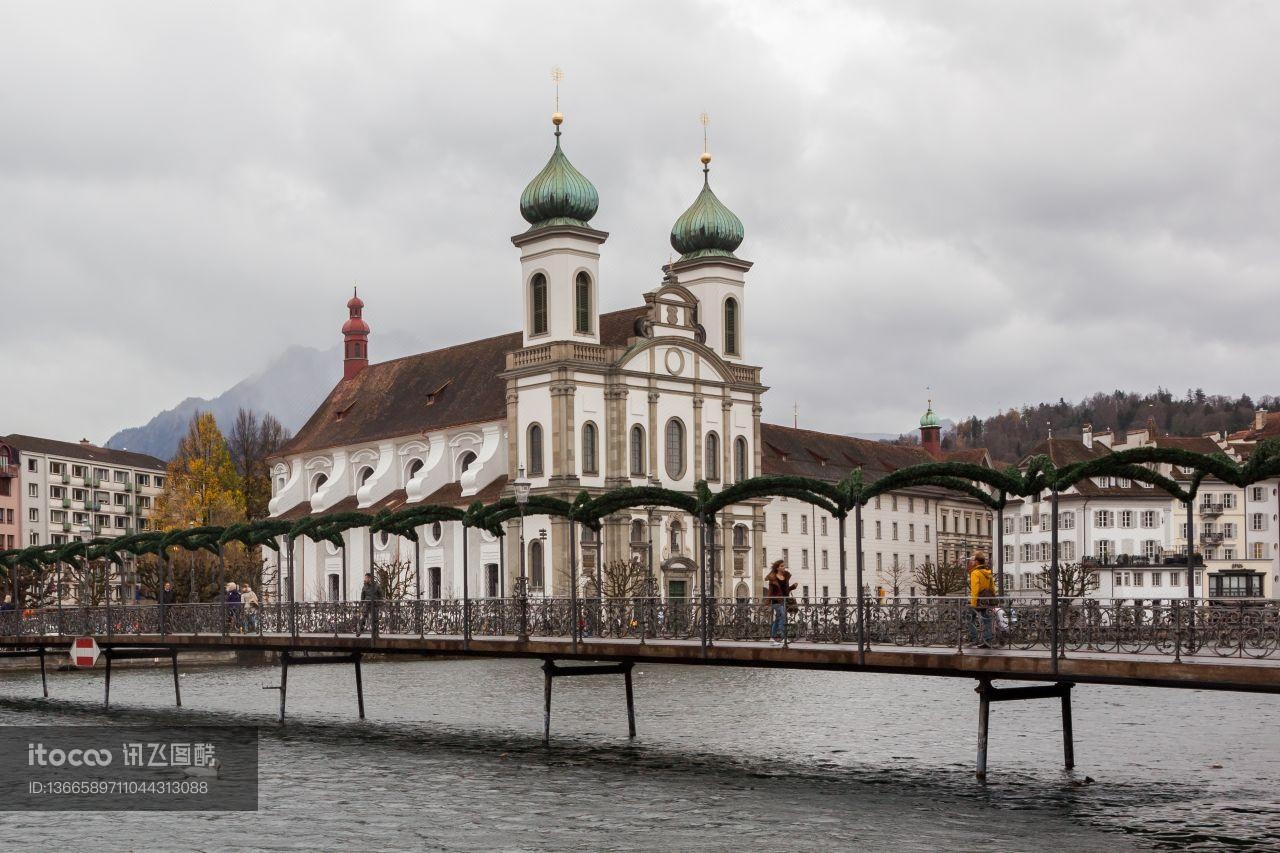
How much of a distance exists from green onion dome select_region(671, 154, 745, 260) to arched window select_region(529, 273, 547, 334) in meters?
10.7

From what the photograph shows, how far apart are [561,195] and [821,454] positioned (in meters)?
37.0

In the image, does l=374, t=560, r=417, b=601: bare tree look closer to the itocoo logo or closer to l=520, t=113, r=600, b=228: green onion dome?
l=520, t=113, r=600, b=228: green onion dome

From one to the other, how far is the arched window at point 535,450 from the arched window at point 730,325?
13.8 m

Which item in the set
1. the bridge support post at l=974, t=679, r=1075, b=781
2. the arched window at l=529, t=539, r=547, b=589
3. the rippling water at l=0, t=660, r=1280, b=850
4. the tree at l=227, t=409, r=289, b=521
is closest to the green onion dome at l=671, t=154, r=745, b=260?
the arched window at l=529, t=539, r=547, b=589

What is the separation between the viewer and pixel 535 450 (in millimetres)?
88688

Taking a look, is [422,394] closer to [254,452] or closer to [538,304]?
[538,304]

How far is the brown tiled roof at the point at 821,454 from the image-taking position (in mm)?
114188

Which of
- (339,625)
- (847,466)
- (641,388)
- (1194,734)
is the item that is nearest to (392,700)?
(339,625)

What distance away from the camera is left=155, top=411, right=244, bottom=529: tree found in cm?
10800

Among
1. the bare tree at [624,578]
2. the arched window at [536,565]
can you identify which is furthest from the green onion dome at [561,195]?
the bare tree at [624,578]

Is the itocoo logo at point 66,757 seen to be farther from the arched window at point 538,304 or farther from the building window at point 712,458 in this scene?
the building window at point 712,458

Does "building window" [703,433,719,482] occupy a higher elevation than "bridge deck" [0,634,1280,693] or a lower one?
higher

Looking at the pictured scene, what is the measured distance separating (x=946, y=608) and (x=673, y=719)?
1809 cm

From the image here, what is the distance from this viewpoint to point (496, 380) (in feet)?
320
